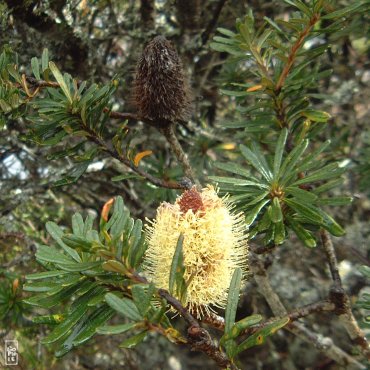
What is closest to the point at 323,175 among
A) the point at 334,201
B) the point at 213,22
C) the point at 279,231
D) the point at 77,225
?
the point at 334,201

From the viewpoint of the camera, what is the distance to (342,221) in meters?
2.86

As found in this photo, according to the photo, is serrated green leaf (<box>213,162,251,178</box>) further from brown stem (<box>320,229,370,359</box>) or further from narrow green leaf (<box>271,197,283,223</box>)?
brown stem (<box>320,229,370,359</box>)

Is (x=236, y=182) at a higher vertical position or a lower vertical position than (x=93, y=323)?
higher

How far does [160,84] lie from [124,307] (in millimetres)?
753

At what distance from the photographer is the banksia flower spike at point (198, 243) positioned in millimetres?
1071

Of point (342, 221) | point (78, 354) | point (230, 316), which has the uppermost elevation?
point (230, 316)

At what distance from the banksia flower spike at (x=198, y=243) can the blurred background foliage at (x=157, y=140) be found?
27cm

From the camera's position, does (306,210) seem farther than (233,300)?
Yes

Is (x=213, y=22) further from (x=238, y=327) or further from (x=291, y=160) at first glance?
(x=238, y=327)

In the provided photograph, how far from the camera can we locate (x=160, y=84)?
4.64 feet

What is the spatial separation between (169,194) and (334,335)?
5.18ft

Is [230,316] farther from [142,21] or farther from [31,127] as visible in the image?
[142,21]

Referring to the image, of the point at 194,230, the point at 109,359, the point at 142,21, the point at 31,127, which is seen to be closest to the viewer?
the point at 194,230

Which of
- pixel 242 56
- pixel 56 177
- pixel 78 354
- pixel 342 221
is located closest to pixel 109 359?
pixel 78 354
